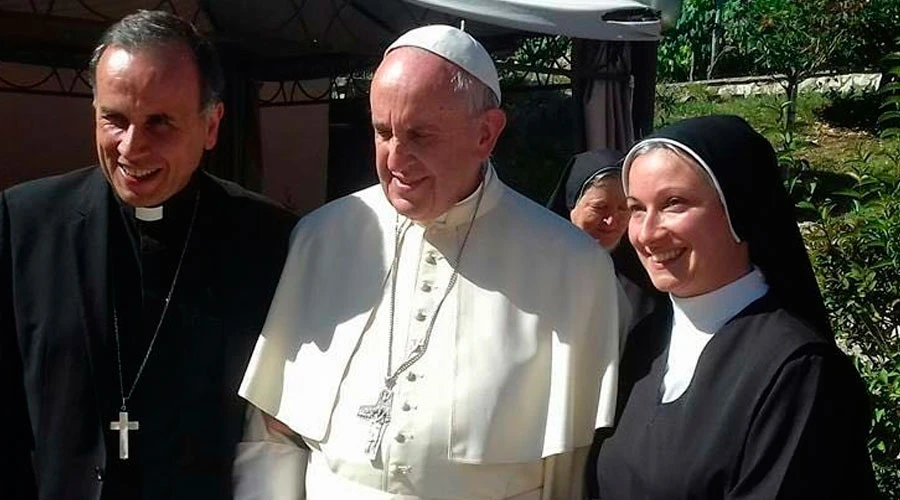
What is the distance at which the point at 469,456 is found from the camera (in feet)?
8.11

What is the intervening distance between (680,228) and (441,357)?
669 mm

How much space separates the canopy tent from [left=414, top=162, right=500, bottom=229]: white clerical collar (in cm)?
363

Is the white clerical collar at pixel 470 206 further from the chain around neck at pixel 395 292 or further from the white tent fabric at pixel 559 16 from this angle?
the white tent fabric at pixel 559 16

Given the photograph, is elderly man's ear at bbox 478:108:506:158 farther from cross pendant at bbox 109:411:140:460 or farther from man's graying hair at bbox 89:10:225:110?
cross pendant at bbox 109:411:140:460

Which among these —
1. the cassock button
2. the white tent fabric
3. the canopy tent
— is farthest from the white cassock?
the white tent fabric

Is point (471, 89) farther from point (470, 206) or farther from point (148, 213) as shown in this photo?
point (148, 213)

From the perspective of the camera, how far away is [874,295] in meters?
3.19

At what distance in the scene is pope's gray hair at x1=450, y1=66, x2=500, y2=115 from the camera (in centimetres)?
240

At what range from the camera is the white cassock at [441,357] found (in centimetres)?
250

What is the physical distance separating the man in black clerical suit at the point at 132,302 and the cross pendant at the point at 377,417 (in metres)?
0.33

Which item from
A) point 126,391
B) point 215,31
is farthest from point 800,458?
point 215,31

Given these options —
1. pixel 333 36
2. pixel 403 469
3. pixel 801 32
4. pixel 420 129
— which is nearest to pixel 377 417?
pixel 403 469

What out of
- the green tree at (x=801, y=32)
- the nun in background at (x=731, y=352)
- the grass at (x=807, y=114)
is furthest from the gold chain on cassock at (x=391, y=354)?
the green tree at (x=801, y=32)

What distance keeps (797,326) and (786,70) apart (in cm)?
1285
